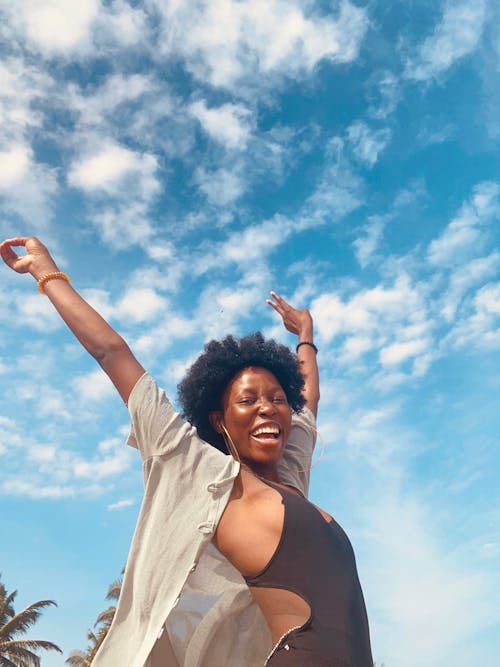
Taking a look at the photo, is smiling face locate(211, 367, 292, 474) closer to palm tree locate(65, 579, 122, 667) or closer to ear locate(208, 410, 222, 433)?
ear locate(208, 410, 222, 433)

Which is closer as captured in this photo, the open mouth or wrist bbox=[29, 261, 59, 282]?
the open mouth

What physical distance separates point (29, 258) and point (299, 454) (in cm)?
205

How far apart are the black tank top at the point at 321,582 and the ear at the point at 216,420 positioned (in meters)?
0.81

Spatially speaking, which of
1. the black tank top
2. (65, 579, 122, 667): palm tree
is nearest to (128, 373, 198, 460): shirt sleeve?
the black tank top

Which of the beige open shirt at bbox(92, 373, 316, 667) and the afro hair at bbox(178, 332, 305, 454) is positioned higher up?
the afro hair at bbox(178, 332, 305, 454)

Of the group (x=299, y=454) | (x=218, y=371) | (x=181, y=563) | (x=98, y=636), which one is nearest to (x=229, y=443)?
(x=218, y=371)

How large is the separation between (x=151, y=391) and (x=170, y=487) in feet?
1.55

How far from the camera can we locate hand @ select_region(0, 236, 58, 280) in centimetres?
383

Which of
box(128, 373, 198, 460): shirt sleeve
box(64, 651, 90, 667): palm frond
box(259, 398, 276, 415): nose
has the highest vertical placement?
box(64, 651, 90, 667): palm frond

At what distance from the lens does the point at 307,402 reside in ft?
15.7

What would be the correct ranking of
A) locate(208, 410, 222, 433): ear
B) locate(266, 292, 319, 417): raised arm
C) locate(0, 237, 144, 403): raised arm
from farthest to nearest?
1. locate(266, 292, 319, 417): raised arm
2. locate(208, 410, 222, 433): ear
3. locate(0, 237, 144, 403): raised arm

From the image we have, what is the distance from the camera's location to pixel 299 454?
4.32m

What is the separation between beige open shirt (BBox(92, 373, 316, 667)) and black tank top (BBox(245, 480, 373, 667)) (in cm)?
29

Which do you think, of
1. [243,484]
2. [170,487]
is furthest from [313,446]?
[170,487]
